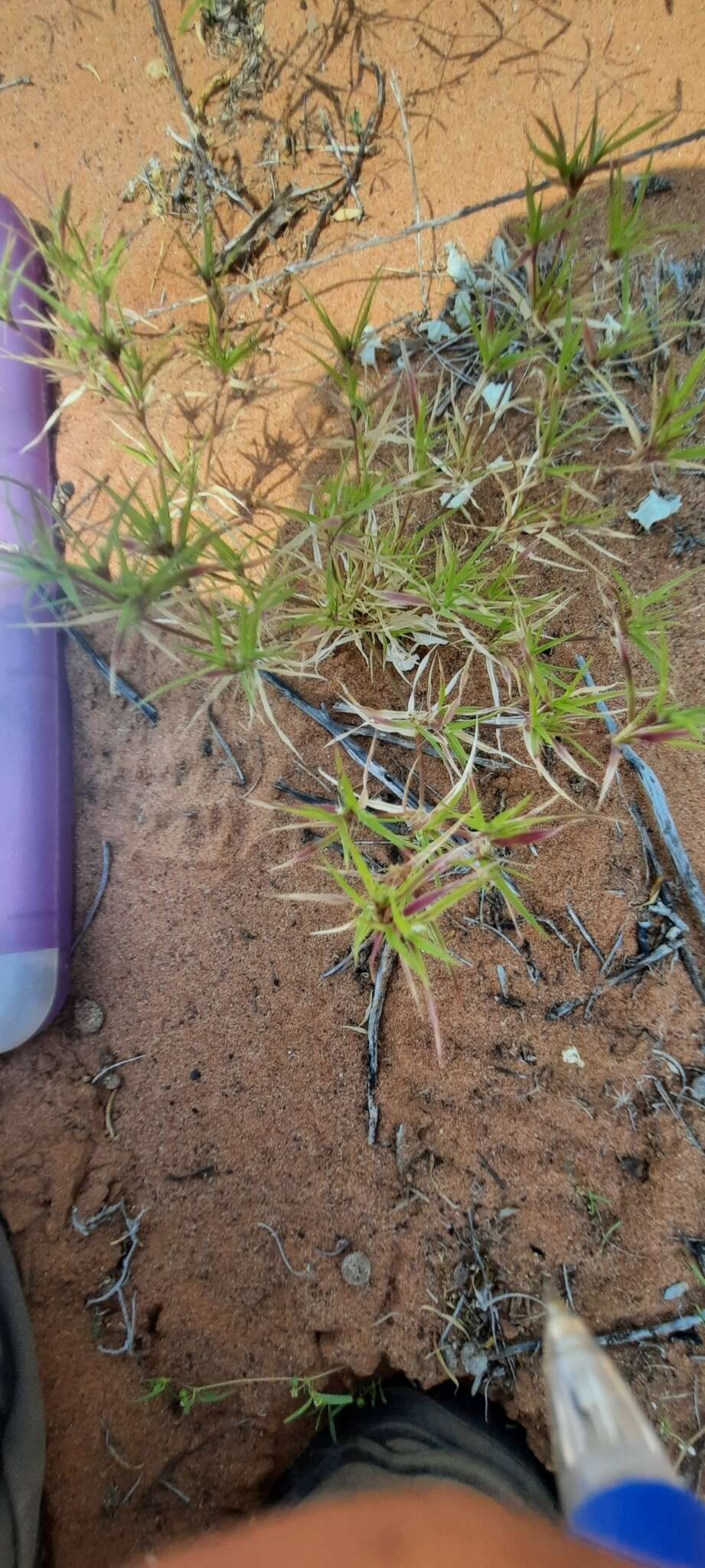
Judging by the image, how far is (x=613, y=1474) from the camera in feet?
1.96

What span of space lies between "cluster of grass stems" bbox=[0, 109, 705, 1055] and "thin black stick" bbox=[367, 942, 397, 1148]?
62 mm

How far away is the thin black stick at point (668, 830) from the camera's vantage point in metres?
1.13

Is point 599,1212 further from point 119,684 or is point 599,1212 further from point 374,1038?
point 119,684

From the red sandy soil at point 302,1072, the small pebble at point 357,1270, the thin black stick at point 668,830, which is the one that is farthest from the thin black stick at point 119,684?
the small pebble at point 357,1270

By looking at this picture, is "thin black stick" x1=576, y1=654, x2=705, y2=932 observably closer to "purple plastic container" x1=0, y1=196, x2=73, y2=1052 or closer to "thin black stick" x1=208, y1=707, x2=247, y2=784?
"thin black stick" x1=208, y1=707, x2=247, y2=784

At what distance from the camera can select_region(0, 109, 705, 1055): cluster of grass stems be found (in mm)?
929

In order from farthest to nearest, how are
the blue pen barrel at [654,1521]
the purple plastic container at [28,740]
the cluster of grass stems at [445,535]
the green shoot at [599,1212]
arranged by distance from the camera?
1. the purple plastic container at [28,740]
2. the green shoot at [599,1212]
3. the cluster of grass stems at [445,535]
4. the blue pen barrel at [654,1521]

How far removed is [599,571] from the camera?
1170 mm

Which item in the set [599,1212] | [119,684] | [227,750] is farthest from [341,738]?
[599,1212]

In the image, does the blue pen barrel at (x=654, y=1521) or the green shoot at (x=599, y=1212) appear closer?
the blue pen barrel at (x=654, y=1521)

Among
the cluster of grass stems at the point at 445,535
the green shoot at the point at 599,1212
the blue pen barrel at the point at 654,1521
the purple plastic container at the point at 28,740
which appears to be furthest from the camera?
the purple plastic container at the point at 28,740

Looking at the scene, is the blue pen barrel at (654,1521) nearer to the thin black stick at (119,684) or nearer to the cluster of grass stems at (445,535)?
the cluster of grass stems at (445,535)

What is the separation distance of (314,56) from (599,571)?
3.43 feet

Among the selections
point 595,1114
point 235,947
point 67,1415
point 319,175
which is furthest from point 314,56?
point 67,1415
